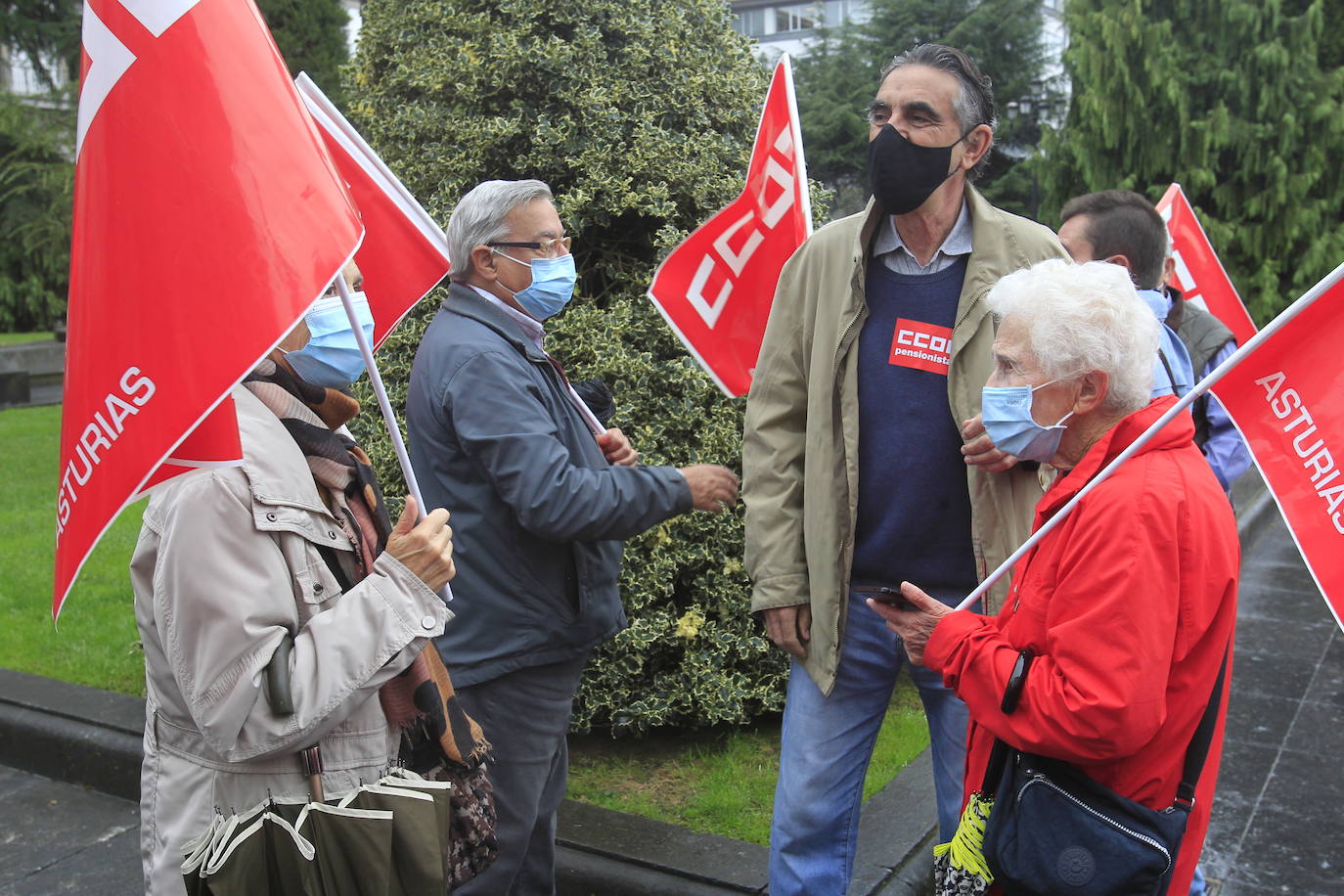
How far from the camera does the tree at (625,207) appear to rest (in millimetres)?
4176

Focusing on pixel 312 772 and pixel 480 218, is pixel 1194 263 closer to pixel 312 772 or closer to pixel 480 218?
pixel 480 218

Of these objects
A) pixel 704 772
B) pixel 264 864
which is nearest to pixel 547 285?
pixel 264 864

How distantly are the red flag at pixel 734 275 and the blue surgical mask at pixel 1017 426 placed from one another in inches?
54.2

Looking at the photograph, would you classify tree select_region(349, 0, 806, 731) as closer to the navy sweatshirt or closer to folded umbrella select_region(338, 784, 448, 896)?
the navy sweatshirt

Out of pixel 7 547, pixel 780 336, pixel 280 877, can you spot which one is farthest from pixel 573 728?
pixel 7 547

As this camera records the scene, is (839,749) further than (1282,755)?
No

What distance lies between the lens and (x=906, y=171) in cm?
278

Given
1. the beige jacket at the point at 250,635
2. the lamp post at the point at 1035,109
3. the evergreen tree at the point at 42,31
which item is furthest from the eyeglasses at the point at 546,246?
the evergreen tree at the point at 42,31

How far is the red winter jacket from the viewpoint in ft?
6.26

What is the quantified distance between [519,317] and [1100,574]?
1.59 metres

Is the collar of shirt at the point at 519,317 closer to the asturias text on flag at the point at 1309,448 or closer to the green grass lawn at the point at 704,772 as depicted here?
the asturias text on flag at the point at 1309,448

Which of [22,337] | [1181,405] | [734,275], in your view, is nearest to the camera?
[1181,405]

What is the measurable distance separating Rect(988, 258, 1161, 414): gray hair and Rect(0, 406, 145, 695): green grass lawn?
3.24 m

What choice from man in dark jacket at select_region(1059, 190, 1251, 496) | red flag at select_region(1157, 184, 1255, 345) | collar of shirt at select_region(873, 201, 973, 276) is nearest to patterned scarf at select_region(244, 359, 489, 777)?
collar of shirt at select_region(873, 201, 973, 276)
